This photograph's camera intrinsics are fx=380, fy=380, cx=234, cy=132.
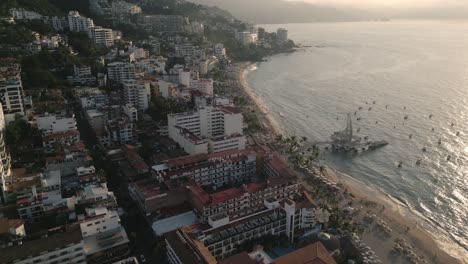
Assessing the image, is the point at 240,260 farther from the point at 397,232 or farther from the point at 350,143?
the point at 350,143

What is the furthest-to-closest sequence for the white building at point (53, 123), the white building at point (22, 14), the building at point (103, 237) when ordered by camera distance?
the white building at point (22, 14) → the white building at point (53, 123) → the building at point (103, 237)

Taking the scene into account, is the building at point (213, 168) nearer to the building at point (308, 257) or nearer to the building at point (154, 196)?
the building at point (154, 196)

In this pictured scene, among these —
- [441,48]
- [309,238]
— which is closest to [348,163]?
[309,238]

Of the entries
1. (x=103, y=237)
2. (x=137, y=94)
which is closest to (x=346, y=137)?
(x=137, y=94)

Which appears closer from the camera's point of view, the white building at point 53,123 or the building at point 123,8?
the white building at point 53,123

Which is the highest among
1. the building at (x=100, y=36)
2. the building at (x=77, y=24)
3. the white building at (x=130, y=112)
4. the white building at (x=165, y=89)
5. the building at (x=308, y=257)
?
the building at (x=77, y=24)

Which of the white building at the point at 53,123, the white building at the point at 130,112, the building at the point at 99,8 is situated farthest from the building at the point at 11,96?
the building at the point at 99,8
